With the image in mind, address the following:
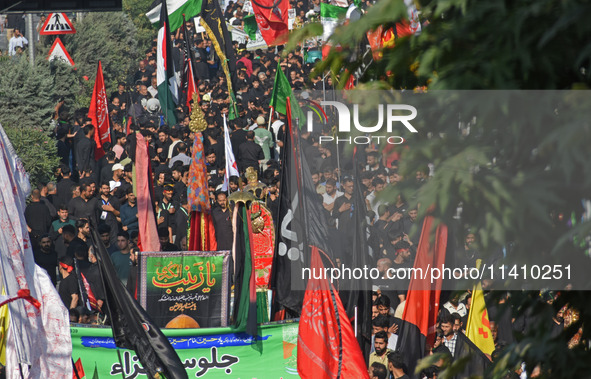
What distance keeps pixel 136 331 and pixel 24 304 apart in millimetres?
918

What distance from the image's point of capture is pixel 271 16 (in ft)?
75.5

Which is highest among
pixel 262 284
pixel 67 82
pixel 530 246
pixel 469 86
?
pixel 67 82

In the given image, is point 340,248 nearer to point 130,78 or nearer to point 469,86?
point 469,86

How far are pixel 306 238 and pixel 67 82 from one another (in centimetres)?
1614

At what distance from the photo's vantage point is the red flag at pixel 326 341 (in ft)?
28.3

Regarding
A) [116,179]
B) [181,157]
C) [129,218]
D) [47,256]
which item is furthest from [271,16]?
[47,256]

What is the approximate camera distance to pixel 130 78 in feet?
113

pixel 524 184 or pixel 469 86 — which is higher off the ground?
pixel 469 86

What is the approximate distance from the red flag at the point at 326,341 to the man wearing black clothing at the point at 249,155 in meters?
8.75

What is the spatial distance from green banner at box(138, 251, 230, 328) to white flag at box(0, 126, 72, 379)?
177 centimetres

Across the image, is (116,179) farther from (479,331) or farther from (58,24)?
(479,331)

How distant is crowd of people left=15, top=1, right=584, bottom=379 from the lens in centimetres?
955

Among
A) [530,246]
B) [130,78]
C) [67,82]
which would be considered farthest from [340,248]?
[130,78]

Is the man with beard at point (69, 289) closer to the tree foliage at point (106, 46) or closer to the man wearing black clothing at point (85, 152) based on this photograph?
the man wearing black clothing at point (85, 152)
